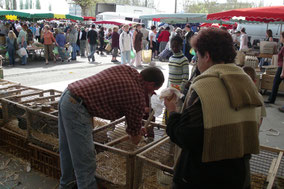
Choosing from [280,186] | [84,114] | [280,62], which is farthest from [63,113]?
[280,62]

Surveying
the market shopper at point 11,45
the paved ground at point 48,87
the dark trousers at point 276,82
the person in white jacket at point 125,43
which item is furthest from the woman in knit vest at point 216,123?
the market shopper at point 11,45

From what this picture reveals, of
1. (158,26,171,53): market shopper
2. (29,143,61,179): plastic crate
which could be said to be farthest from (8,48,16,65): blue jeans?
(29,143,61,179): plastic crate

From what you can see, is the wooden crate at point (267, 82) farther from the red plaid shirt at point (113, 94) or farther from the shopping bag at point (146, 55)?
the shopping bag at point (146, 55)

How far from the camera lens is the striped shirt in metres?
4.51

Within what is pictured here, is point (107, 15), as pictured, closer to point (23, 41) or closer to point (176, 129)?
point (23, 41)

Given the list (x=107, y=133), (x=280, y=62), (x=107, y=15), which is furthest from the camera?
(x=107, y=15)

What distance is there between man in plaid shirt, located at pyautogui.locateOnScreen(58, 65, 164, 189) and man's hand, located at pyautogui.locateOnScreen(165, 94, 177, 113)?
353mm

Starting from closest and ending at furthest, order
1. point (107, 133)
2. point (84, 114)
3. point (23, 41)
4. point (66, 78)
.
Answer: point (84, 114) < point (107, 133) < point (66, 78) < point (23, 41)

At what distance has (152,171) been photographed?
277 cm

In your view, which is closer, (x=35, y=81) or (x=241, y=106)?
(x=241, y=106)

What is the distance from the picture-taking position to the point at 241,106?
1642 millimetres

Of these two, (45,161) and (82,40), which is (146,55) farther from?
(45,161)

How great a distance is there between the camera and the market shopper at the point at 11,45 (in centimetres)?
1261

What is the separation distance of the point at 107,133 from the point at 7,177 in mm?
1513
